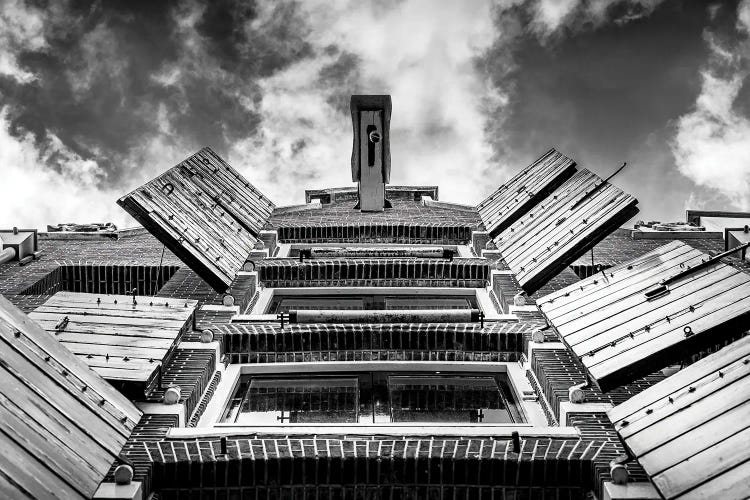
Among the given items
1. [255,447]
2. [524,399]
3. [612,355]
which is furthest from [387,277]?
[255,447]

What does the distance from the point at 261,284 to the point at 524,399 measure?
5742 millimetres

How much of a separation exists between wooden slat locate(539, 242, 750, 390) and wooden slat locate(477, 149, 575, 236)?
17.7 feet

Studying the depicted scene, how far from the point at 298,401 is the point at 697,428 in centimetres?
405

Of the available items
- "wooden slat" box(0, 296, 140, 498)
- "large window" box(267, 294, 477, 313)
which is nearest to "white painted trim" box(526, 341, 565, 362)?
"large window" box(267, 294, 477, 313)

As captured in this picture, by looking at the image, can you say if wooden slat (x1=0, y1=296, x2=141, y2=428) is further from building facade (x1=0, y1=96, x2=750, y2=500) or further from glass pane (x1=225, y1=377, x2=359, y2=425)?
glass pane (x1=225, y1=377, x2=359, y2=425)

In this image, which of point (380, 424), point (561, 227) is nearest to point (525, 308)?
point (561, 227)

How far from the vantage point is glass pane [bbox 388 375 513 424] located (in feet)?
28.5

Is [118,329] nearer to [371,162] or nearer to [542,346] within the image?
[542,346]

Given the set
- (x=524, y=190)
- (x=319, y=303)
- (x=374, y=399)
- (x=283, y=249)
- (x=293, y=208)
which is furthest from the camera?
(x=293, y=208)

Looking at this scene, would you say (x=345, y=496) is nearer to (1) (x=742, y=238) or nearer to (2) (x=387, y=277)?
(2) (x=387, y=277)

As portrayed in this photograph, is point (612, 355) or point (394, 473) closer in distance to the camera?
point (394, 473)

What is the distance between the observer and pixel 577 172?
1559cm

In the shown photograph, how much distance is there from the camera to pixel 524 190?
16828mm

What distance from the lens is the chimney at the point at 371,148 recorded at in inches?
734
